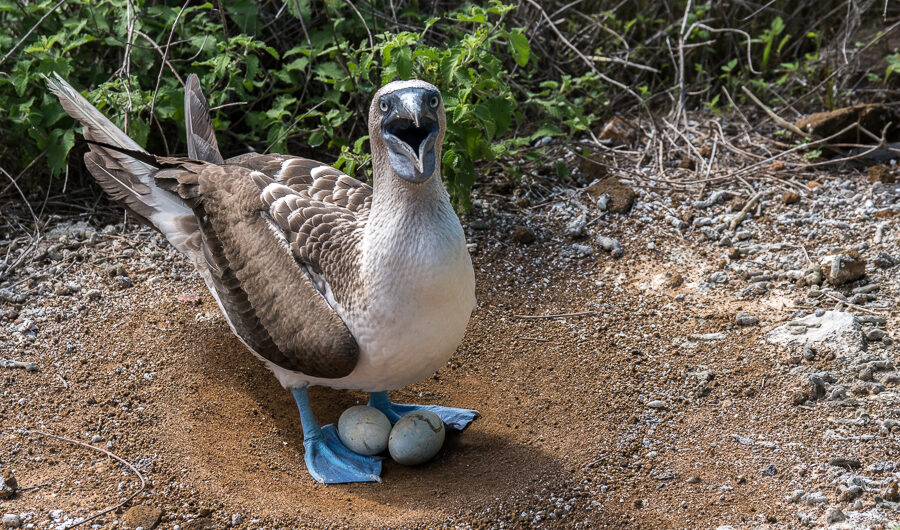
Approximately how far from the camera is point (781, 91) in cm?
685

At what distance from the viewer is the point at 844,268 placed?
479cm

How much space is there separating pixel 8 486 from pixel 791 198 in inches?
185

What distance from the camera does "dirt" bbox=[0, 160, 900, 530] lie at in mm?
3695

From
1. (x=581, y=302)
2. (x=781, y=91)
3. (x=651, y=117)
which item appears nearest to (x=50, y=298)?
(x=581, y=302)

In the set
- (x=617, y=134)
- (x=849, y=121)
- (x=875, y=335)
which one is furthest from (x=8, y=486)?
(x=849, y=121)

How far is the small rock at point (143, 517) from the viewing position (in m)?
3.64

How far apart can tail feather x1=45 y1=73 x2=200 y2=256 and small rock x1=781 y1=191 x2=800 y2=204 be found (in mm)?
3645

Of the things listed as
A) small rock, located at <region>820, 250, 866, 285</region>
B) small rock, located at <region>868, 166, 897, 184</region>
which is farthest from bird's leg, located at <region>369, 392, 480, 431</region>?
small rock, located at <region>868, 166, 897, 184</region>

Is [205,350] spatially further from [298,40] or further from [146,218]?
[298,40]

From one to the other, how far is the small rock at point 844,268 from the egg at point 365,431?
2560 millimetres

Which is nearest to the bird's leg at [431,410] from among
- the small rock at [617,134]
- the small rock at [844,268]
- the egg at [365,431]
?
the egg at [365,431]

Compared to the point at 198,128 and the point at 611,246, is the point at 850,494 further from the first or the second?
the point at 198,128

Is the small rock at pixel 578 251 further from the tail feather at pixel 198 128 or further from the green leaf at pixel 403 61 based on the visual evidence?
the tail feather at pixel 198 128

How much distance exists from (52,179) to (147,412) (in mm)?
2412
